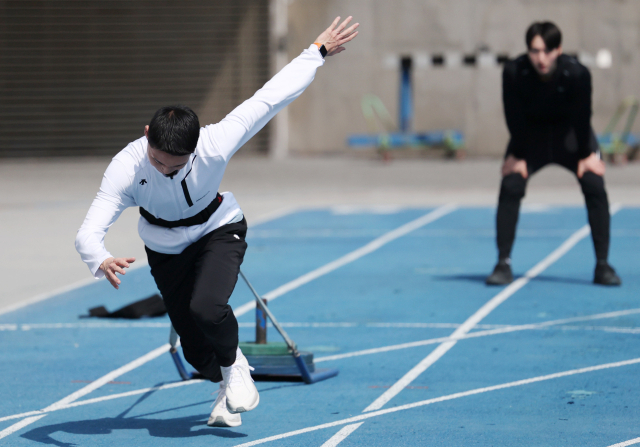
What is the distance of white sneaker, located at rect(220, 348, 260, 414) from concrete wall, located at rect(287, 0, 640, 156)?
62.8ft

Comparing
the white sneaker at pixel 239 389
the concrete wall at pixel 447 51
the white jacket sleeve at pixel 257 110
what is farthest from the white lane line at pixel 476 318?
the concrete wall at pixel 447 51

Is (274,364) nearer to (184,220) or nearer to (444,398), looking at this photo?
(444,398)

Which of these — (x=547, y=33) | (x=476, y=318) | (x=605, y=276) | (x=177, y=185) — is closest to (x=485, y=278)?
(x=605, y=276)

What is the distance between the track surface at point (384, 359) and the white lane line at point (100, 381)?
0.6 inches

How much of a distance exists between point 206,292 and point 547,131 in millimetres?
5049

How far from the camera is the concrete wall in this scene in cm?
2369

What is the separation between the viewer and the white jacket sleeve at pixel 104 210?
178 inches

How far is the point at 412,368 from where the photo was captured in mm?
6227

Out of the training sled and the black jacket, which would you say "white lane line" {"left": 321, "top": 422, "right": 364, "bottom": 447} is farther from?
the black jacket

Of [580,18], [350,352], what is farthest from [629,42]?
[350,352]

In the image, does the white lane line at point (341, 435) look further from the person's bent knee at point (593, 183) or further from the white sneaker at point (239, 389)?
the person's bent knee at point (593, 183)

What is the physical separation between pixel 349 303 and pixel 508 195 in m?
1.82

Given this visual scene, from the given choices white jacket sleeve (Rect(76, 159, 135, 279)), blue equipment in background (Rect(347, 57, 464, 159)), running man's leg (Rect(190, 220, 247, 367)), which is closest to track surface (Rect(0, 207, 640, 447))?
running man's leg (Rect(190, 220, 247, 367))

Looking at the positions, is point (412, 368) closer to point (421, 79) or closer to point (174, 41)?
point (421, 79)
